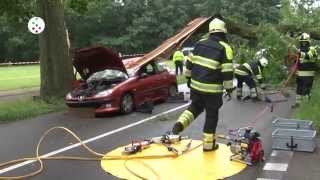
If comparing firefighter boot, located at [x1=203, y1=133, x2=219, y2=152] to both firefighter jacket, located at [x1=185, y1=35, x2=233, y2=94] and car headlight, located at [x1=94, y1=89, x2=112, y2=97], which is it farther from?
car headlight, located at [x1=94, y1=89, x2=112, y2=97]

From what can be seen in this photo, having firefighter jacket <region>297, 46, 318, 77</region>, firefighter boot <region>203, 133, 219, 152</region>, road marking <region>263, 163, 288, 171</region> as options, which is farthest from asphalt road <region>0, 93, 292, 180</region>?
firefighter jacket <region>297, 46, 318, 77</region>

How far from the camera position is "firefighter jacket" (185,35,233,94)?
8770 mm

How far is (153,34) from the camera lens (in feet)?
240

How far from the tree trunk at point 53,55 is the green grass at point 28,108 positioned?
0.53 metres

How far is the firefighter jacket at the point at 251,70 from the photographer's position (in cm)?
1709

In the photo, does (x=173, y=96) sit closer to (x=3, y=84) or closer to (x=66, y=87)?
(x=66, y=87)

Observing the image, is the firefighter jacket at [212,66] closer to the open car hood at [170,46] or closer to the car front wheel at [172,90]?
the open car hood at [170,46]

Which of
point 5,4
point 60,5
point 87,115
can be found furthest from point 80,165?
A: point 5,4

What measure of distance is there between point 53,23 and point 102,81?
3.69 metres

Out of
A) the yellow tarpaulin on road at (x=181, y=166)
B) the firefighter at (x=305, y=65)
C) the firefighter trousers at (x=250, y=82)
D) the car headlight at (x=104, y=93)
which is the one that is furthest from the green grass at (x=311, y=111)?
the car headlight at (x=104, y=93)

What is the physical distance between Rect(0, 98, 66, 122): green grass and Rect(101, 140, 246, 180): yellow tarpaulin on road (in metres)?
6.39

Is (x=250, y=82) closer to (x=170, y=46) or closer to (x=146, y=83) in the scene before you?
(x=170, y=46)

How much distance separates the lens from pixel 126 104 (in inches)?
595

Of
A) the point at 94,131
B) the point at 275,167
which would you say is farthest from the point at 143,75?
the point at 275,167
